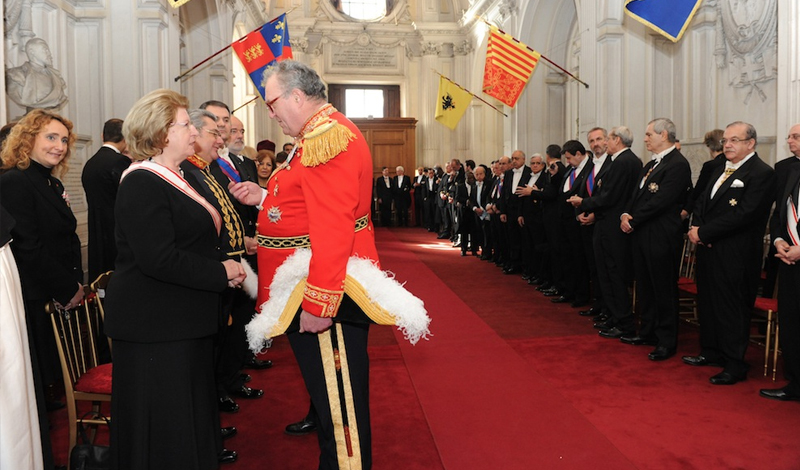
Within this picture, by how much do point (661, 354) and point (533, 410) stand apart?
1469mm

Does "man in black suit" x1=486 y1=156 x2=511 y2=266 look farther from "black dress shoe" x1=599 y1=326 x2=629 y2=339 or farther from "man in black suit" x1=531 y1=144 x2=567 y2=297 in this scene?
"black dress shoe" x1=599 y1=326 x2=629 y2=339

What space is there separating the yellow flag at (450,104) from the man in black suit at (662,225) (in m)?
9.63

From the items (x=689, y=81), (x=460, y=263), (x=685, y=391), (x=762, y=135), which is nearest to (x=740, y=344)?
(x=685, y=391)

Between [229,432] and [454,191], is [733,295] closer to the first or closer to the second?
[229,432]

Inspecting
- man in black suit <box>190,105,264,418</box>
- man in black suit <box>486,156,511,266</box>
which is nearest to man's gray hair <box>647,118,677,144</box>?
man in black suit <box>190,105,264,418</box>

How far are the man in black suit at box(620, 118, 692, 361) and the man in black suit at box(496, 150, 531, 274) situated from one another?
348cm

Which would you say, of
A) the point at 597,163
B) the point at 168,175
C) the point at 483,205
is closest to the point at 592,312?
the point at 597,163

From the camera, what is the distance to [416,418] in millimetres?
3564

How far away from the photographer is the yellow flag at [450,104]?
1418cm

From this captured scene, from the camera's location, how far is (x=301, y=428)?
3.33 meters

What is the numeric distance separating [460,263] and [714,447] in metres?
6.92

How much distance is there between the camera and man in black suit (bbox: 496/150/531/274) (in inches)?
330

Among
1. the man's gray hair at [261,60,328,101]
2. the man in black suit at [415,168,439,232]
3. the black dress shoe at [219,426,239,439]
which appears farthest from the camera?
the man in black suit at [415,168,439,232]

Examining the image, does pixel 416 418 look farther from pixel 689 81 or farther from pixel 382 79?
pixel 382 79
